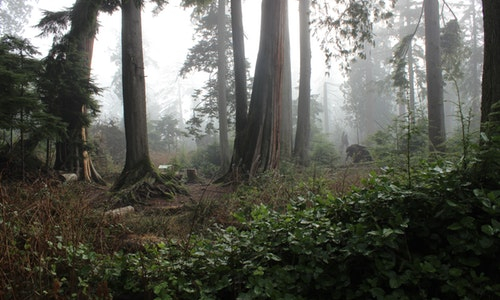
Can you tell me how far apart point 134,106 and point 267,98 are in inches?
135

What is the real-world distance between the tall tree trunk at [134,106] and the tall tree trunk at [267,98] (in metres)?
2.17

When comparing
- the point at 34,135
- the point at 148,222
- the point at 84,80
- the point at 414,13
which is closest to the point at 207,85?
the point at 84,80

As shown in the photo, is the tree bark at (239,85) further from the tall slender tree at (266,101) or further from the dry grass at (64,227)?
the dry grass at (64,227)

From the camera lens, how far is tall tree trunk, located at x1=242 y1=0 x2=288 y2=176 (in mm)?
8703

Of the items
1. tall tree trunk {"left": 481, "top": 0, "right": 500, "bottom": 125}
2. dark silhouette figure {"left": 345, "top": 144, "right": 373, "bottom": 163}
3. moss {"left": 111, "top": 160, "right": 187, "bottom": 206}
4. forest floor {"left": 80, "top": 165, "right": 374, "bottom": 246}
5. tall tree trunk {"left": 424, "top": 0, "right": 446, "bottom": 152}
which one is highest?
tall tree trunk {"left": 424, "top": 0, "right": 446, "bottom": 152}

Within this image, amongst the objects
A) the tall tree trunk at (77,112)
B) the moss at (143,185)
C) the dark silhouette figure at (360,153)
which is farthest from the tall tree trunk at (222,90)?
the moss at (143,185)

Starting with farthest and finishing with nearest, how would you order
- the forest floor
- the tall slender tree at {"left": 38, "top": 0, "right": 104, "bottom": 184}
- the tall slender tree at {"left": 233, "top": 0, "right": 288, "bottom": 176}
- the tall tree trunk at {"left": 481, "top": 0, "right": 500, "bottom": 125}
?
the tall slender tree at {"left": 38, "top": 0, "right": 104, "bottom": 184}
the tall slender tree at {"left": 233, "top": 0, "right": 288, "bottom": 176}
the forest floor
the tall tree trunk at {"left": 481, "top": 0, "right": 500, "bottom": 125}

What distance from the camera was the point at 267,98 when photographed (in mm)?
8844

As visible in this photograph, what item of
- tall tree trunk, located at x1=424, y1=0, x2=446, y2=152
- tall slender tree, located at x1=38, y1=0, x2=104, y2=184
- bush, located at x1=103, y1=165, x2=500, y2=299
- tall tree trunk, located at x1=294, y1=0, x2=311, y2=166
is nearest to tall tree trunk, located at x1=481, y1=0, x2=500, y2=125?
bush, located at x1=103, y1=165, x2=500, y2=299

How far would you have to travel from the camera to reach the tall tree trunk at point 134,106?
8174 millimetres

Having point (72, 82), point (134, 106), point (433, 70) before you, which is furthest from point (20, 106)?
point (433, 70)

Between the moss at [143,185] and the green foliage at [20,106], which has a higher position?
the green foliage at [20,106]

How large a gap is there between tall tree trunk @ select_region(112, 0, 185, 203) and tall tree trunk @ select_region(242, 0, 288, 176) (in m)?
2.17

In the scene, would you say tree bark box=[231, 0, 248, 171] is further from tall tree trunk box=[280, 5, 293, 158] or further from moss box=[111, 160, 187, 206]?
tall tree trunk box=[280, 5, 293, 158]
